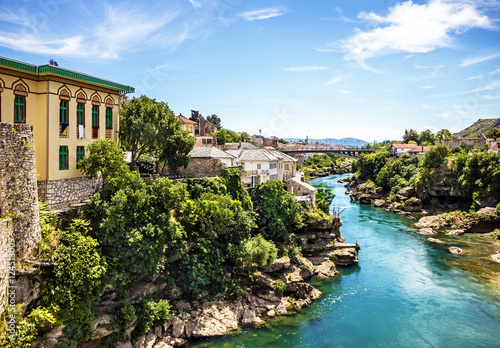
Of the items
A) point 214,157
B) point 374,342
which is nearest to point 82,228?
point 214,157

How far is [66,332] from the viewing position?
1738 centimetres

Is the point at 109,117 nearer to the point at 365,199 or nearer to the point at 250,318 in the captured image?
the point at 250,318

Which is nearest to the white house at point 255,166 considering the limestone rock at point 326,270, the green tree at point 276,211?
the green tree at point 276,211

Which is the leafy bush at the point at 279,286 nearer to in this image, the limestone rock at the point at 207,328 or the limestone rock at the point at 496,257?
the limestone rock at the point at 207,328

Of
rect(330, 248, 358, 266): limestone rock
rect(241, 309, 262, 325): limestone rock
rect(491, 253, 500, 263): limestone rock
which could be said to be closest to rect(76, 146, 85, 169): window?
rect(241, 309, 262, 325): limestone rock

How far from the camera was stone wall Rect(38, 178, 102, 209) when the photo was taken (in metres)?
20.8

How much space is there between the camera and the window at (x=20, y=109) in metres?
19.9

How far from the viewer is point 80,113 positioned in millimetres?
23156

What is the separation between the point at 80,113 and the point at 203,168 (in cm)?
1333

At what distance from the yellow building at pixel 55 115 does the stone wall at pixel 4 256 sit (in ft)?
15.3

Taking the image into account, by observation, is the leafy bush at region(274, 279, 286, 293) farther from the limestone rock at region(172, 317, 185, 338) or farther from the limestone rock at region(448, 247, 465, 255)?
the limestone rock at region(448, 247, 465, 255)

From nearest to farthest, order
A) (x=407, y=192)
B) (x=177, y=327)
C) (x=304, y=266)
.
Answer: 1. (x=177, y=327)
2. (x=304, y=266)
3. (x=407, y=192)

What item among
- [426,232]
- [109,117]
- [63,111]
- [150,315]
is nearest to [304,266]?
[150,315]

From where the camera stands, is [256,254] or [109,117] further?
[256,254]
